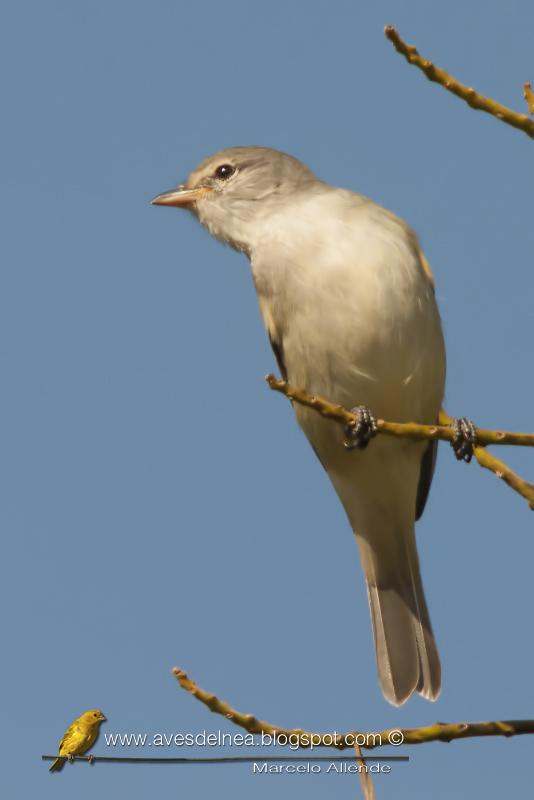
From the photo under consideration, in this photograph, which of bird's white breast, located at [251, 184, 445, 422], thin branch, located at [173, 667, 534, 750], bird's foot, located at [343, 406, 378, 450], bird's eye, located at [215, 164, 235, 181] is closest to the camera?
thin branch, located at [173, 667, 534, 750]

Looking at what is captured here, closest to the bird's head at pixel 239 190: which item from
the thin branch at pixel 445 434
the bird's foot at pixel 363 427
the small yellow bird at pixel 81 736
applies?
the bird's foot at pixel 363 427

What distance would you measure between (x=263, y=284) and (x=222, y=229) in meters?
0.79

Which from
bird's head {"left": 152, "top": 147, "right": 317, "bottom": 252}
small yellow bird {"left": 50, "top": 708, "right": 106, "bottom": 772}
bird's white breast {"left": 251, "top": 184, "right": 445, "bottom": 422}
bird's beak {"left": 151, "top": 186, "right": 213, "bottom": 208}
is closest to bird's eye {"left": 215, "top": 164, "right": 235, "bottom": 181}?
bird's head {"left": 152, "top": 147, "right": 317, "bottom": 252}

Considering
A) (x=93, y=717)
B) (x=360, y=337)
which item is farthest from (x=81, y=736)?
(x=360, y=337)

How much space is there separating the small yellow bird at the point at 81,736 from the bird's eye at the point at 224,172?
3.88m

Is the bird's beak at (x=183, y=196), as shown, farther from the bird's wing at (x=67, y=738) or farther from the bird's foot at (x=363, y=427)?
the bird's wing at (x=67, y=738)

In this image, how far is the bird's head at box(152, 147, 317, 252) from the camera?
22.0 feet

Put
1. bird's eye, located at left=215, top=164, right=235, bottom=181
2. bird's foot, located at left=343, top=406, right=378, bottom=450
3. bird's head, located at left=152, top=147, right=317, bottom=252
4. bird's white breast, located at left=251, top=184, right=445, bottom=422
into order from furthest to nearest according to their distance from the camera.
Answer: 1. bird's eye, located at left=215, top=164, right=235, bottom=181
2. bird's head, located at left=152, top=147, right=317, bottom=252
3. bird's white breast, located at left=251, top=184, right=445, bottom=422
4. bird's foot, located at left=343, top=406, right=378, bottom=450

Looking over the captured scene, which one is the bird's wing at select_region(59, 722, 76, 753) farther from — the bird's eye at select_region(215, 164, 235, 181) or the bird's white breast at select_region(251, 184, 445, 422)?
the bird's eye at select_region(215, 164, 235, 181)

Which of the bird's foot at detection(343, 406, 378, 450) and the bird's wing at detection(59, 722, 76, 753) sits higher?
the bird's foot at detection(343, 406, 378, 450)

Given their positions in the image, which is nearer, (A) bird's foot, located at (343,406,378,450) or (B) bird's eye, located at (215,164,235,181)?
(A) bird's foot, located at (343,406,378,450)

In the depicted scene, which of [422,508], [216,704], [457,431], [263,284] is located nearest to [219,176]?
[263,284]

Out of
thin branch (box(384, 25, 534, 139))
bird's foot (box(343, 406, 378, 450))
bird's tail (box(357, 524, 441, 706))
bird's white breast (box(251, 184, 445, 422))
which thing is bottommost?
bird's tail (box(357, 524, 441, 706))

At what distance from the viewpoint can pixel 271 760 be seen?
129 inches
